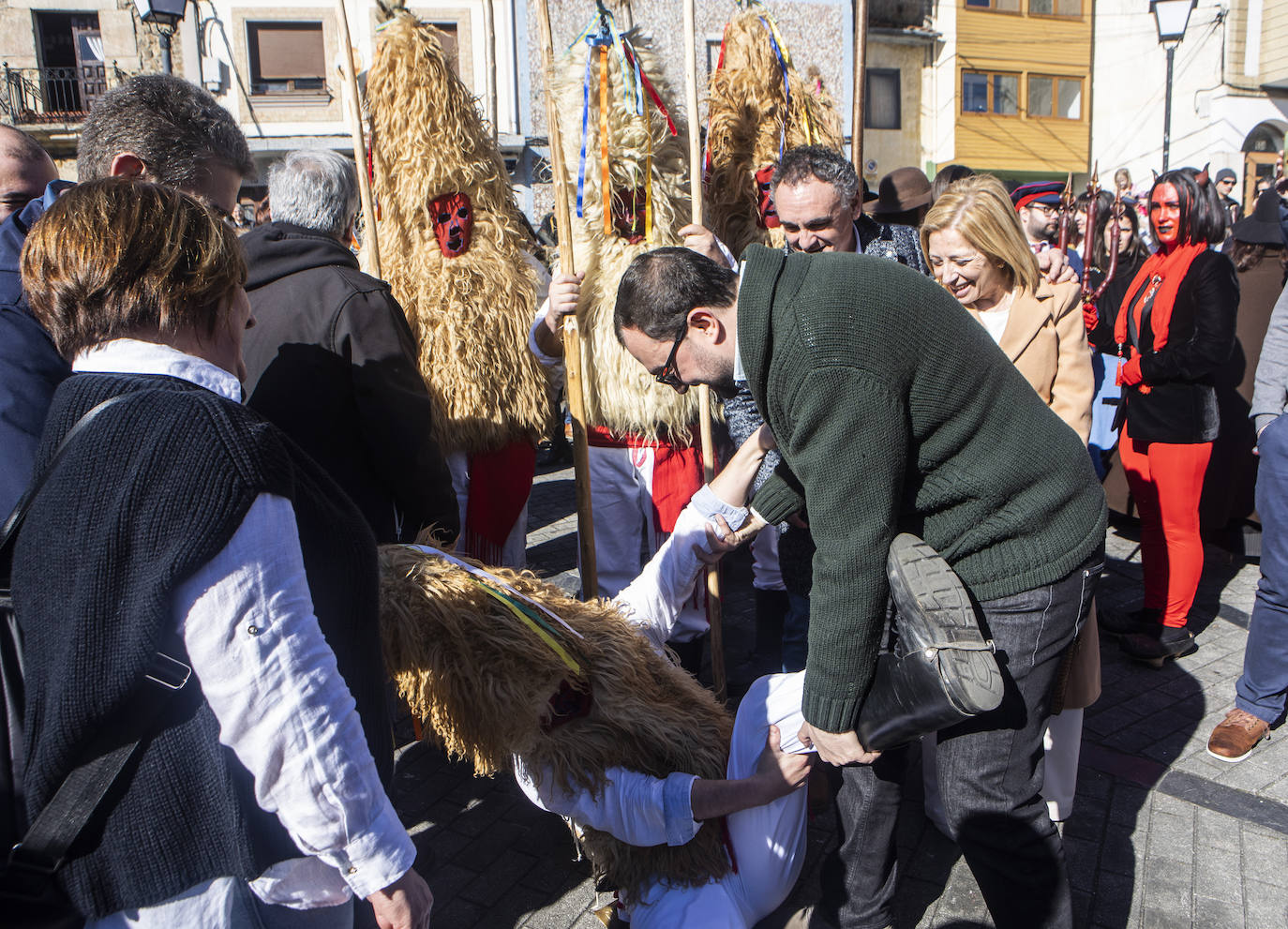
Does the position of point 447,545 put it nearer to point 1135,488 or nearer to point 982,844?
point 982,844

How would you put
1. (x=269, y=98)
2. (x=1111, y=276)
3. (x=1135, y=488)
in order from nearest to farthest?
(x=1135, y=488) → (x=1111, y=276) → (x=269, y=98)

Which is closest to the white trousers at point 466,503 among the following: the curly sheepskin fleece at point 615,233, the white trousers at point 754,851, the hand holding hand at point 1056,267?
the curly sheepskin fleece at point 615,233

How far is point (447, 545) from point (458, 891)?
1057 mm

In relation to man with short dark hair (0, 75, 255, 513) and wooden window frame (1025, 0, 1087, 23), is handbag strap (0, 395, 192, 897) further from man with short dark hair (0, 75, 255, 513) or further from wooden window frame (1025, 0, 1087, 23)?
wooden window frame (1025, 0, 1087, 23)

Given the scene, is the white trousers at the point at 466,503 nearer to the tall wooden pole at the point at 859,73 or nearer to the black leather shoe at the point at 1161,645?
the tall wooden pole at the point at 859,73

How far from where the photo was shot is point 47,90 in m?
17.9

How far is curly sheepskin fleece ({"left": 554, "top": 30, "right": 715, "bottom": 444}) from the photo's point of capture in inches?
137

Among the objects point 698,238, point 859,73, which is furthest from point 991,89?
point 698,238

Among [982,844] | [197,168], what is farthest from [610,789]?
[197,168]

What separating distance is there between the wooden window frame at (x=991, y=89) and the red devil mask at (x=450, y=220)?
2294cm

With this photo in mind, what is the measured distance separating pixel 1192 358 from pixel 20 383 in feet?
13.8

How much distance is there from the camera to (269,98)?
56.3ft

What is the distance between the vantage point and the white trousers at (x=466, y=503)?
3807 millimetres

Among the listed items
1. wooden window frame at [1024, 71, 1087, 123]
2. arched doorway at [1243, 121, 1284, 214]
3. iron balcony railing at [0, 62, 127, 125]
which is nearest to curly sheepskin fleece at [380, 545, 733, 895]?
iron balcony railing at [0, 62, 127, 125]
